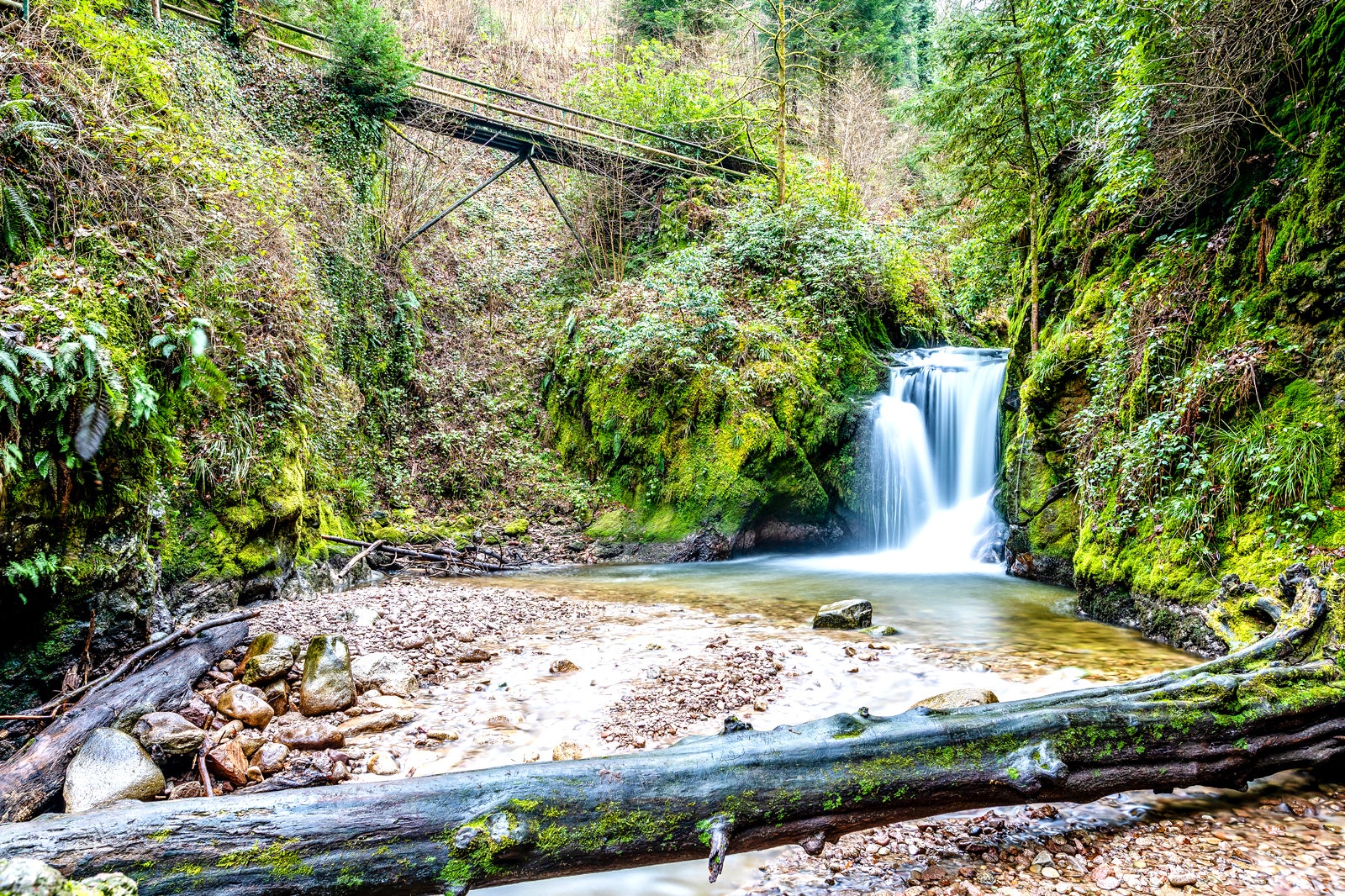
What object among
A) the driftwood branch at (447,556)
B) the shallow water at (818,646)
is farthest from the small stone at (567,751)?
the driftwood branch at (447,556)

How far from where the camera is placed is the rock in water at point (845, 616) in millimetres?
5762

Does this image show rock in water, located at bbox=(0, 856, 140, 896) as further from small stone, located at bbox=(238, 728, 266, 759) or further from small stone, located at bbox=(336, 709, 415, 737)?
small stone, located at bbox=(336, 709, 415, 737)

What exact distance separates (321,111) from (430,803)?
1128 centimetres

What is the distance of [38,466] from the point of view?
299 centimetres

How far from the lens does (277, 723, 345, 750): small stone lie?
10.5ft

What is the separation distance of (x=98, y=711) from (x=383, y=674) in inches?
55.6

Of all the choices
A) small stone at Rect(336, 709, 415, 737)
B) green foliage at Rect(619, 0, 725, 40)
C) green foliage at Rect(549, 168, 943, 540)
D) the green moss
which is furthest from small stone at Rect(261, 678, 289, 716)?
green foliage at Rect(619, 0, 725, 40)

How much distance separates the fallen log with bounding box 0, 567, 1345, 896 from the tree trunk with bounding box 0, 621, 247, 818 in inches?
18.9

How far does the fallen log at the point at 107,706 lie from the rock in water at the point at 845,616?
14.8ft

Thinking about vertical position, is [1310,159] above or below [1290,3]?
below

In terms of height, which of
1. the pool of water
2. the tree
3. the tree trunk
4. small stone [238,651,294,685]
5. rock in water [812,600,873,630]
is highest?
the tree

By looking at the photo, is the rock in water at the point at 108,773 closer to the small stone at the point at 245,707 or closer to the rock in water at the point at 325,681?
the small stone at the point at 245,707

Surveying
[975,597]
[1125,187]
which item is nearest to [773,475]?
[975,597]

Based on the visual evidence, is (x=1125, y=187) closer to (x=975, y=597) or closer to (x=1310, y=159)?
(x=1310, y=159)
